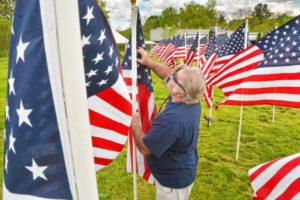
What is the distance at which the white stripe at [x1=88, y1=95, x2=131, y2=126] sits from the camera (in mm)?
2363

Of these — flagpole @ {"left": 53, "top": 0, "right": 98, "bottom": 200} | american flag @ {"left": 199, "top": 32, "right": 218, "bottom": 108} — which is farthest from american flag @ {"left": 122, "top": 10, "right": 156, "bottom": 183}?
american flag @ {"left": 199, "top": 32, "right": 218, "bottom": 108}

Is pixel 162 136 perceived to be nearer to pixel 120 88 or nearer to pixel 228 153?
pixel 120 88

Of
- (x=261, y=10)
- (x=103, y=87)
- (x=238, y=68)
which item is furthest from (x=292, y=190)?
(x=261, y=10)

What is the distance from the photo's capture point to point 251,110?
10.5 m

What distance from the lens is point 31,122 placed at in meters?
1.31

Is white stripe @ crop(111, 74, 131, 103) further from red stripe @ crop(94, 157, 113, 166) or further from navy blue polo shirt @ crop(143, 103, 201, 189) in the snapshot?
red stripe @ crop(94, 157, 113, 166)

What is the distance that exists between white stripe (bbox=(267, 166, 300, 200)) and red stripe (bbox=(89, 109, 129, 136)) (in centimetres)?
128

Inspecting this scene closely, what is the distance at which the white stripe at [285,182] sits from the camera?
95.2 inches

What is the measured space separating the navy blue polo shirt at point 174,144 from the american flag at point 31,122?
3.93ft

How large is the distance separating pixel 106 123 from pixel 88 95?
0.33 metres

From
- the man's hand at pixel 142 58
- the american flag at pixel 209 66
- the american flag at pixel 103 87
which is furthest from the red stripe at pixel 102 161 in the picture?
the american flag at pixel 209 66

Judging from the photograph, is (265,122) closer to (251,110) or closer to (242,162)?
(251,110)

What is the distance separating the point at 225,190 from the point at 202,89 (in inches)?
111

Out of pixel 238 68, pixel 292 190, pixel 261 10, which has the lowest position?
pixel 292 190
